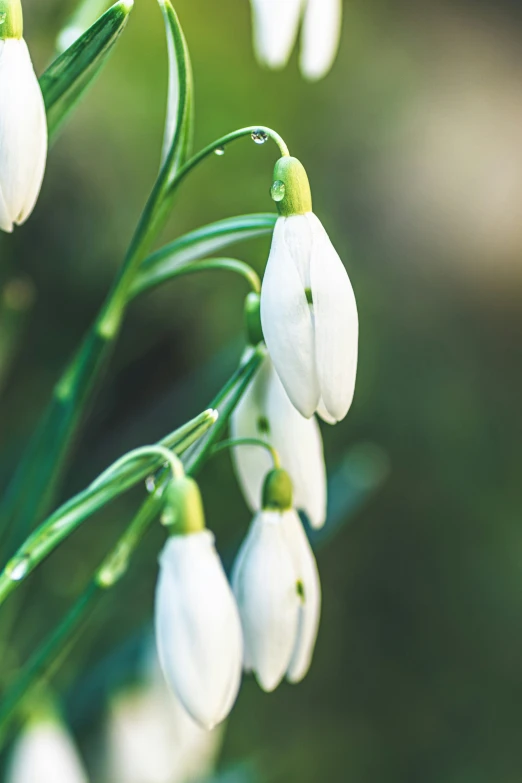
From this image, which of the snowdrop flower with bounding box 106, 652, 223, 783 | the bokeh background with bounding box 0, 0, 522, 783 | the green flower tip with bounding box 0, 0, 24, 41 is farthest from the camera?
the bokeh background with bounding box 0, 0, 522, 783

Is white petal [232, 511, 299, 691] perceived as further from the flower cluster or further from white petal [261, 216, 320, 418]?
white petal [261, 216, 320, 418]

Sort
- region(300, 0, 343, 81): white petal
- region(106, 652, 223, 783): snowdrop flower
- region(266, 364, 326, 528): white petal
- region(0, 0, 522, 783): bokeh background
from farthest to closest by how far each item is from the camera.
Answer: region(0, 0, 522, 783): bokeh background
region(106, 652, 223, 783): snowdrop flower
region(300, 0, 343, 81): white petal
region(266, 364, 326, 528): white petal

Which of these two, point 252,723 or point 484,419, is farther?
point 484,419

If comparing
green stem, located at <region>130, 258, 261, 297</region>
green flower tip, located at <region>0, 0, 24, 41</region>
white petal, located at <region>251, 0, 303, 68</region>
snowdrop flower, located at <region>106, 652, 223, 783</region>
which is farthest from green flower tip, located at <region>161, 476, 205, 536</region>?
snowdrop flower, located at <region>106, 652, 223, 783</region>

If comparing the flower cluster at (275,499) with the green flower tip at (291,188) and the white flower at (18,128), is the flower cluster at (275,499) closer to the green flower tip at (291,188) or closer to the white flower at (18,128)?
the green flower tip at (291,188)

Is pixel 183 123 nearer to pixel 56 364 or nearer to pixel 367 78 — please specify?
pixel 56 364

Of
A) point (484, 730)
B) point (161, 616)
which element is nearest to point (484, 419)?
point (484, 730)

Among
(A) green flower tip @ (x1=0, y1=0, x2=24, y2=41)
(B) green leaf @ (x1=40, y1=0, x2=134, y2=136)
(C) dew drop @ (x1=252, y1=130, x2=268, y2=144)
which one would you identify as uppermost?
(A) green flower tip @ (x1=0, y1=0, x2=24, y2=41)
